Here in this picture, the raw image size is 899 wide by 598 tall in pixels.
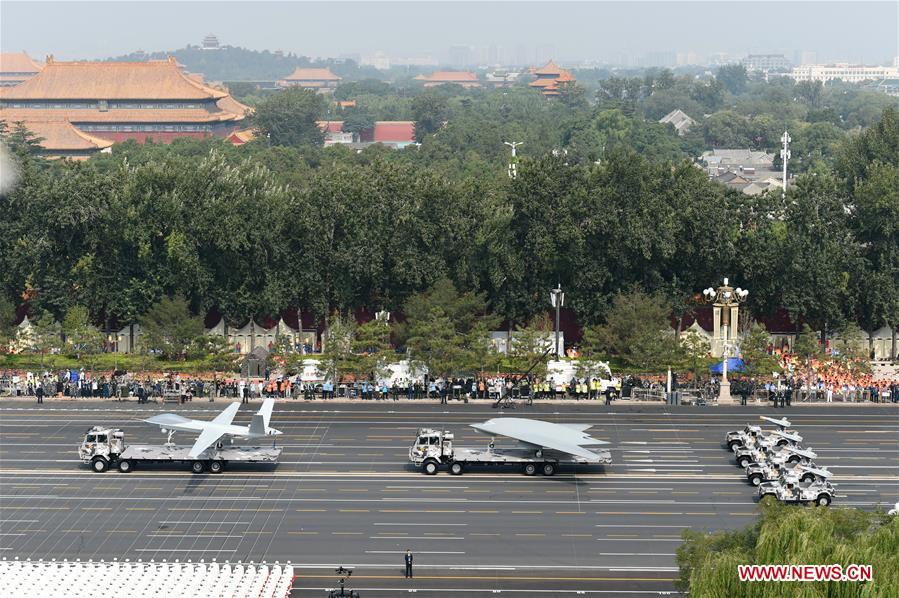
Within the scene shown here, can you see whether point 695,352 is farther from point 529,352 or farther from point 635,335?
point 529,352

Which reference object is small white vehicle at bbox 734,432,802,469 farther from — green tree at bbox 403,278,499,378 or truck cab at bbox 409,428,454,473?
green tree at bbox 403,278,499,378

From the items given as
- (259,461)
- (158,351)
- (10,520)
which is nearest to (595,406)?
(259,461)

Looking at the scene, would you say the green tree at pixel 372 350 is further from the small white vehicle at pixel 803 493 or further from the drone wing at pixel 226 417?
the small white vehicle at pixel 803 493

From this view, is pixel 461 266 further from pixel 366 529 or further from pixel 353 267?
pixel 366 529

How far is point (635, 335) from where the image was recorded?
100750mm

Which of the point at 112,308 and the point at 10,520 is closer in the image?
the point at 10,520

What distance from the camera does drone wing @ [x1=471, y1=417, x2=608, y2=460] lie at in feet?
243

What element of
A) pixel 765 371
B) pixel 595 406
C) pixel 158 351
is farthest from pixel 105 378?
pixel 765 371

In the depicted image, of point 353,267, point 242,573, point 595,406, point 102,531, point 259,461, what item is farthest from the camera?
point 353,267

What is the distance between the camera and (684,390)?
95938 mm

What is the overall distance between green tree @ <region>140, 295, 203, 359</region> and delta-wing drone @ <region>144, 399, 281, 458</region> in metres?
21.6

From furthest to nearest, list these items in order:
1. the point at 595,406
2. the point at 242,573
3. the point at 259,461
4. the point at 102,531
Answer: the point at 595,406, the point at 259,461, the point at 102,531, the point at 242,573

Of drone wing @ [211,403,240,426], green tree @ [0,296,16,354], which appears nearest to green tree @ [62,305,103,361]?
green tree @ [0,296,16,354]

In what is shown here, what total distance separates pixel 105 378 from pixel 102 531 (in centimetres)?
3563
